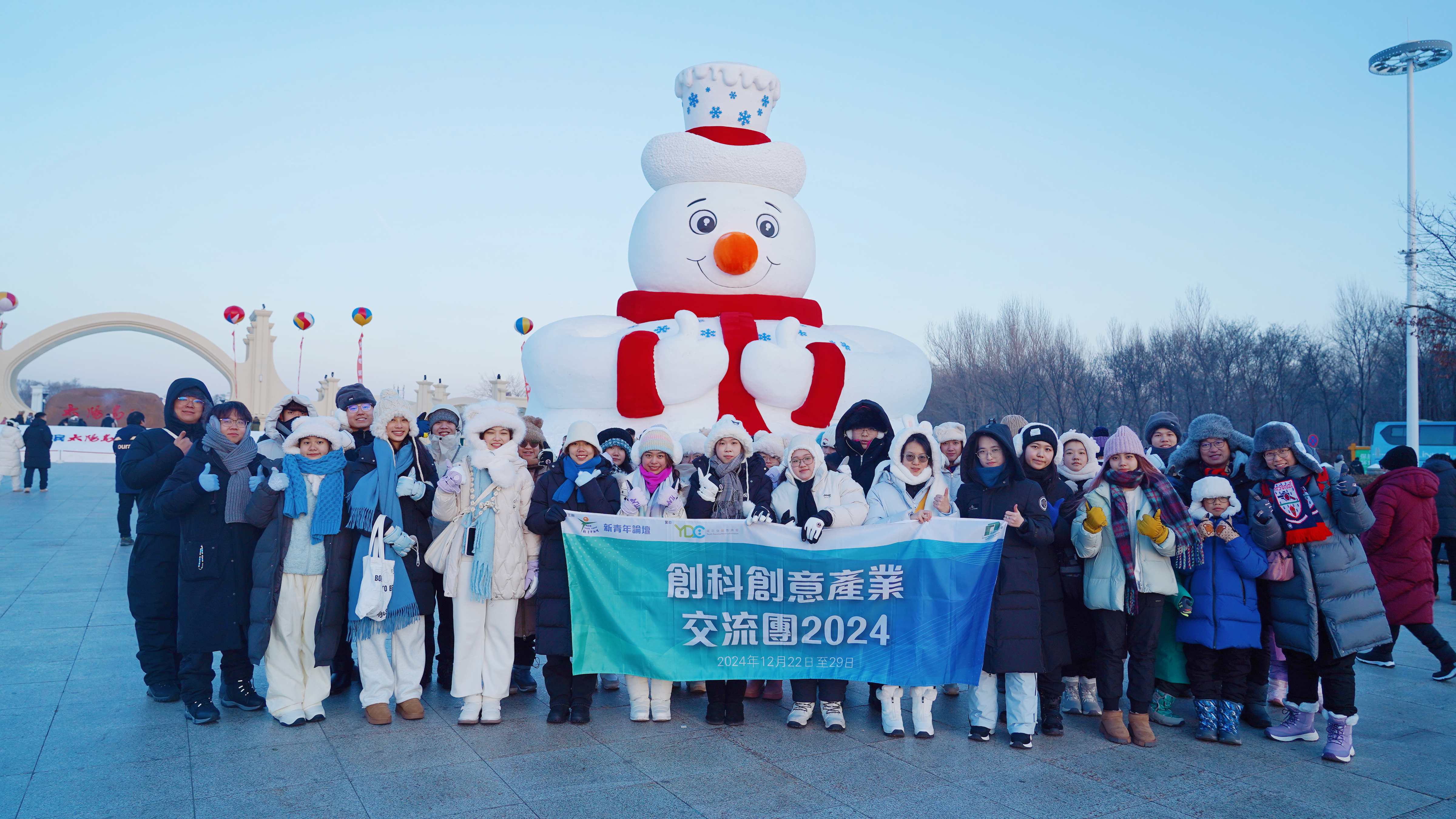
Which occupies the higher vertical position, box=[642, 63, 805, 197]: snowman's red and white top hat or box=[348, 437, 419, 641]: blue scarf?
box=[642, 63, 805, 197]: snowman's red and white top hat

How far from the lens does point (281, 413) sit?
16.7 feet

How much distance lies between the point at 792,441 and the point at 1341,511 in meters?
2.66

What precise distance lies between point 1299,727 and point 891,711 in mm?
2003

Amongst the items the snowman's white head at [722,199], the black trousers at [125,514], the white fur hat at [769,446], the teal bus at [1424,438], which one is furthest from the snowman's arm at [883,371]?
the teal bus at [1424,438]

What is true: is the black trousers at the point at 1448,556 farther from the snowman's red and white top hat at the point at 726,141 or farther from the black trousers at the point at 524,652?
the black trousers at the point at 524,652

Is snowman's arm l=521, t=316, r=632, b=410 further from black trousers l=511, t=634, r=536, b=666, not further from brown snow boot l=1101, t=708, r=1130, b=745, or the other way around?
brown snow boot l=1101, t=708, r=1130, b=745

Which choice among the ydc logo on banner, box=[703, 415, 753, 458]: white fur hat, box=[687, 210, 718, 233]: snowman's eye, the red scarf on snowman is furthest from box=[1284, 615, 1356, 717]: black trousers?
box=[687, 210, 718, 233]: snowman's eye

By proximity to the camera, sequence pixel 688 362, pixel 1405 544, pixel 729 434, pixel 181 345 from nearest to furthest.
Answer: pixel 729 434, pixel 1405 544, pixel 688 362, pixel 181 345

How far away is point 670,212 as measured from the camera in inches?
371

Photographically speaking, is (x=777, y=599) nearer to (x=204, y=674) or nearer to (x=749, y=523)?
(x=749, y=523)

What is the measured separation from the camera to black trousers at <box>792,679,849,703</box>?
181 inches

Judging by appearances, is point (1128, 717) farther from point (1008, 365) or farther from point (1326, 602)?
point (1008, 365)

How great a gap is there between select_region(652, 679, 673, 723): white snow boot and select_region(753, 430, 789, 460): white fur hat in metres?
1.90

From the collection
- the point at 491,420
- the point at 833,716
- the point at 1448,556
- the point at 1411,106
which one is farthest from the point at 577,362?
the point at 1411,106
